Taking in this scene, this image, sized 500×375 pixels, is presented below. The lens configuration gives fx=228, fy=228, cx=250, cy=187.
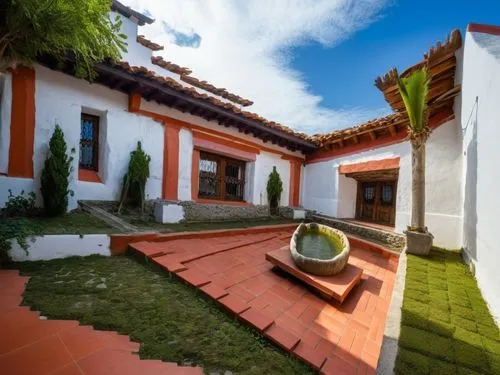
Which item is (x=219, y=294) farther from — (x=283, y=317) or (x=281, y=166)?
(x=281, y=166)

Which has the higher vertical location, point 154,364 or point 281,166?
point 281,166

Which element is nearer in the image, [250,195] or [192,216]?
[192,216]

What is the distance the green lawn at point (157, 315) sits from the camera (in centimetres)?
187

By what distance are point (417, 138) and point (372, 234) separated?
318cm

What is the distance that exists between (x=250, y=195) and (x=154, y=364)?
6.83 meters

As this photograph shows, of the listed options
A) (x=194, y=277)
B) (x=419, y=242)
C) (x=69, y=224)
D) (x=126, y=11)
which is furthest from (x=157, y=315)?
(x=126, y=11)

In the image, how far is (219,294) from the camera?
2.76 meters

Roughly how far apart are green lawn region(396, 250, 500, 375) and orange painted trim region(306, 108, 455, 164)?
3919mm

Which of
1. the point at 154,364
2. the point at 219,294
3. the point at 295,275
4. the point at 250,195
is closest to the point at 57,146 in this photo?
the point at 219,294

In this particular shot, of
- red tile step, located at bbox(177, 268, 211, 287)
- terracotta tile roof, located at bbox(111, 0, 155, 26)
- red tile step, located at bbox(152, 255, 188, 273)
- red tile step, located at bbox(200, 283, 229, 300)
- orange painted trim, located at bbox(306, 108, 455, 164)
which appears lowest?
red tile step, located at bbox(200, 283, 229, 300)

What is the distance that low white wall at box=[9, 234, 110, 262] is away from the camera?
119 inches

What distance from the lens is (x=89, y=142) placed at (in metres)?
5.39

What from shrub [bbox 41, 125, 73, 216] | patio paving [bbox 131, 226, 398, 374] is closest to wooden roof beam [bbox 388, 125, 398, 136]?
patio paving [bbox 131, 226, 398, 374]

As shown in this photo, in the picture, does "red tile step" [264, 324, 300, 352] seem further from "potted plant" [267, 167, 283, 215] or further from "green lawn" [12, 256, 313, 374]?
"potted plant" [267, 167, 283, 215]
